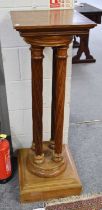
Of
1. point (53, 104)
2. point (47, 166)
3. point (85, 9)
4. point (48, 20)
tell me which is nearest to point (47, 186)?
point (47, 166)

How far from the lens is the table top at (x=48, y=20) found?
99 centimetres

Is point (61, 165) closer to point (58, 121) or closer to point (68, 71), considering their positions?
point (58, 121)

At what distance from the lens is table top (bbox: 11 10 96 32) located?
987 mm

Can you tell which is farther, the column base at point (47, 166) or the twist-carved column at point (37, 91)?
the column base at point (47, 166)

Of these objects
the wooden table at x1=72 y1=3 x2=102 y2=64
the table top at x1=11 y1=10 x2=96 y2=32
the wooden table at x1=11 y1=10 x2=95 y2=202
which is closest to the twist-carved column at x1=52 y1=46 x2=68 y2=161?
the wooden table at x1=11 y1=10 x2=95 y2=202

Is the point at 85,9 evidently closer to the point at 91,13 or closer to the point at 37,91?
the point at 91,13

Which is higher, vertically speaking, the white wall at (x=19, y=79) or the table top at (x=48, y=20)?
the table top at (x=48, y=20)

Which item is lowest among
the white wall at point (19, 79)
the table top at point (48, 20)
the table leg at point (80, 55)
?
the table leg at point (80, 55)

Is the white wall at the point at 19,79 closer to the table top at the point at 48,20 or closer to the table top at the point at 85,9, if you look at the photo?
the table top at the point at 48,20

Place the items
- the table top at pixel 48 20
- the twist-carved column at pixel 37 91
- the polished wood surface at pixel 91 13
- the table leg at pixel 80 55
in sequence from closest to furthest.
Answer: the table top at pixel 48 20 < the twist-carved column at pixel 37 91 < the polished wood surface at pixel 91 13 < the table leg at pixel 80 55

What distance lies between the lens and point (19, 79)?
144cm

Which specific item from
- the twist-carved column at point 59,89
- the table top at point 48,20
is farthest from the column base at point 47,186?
the table top at point 48,20

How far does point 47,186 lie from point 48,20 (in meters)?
0.89

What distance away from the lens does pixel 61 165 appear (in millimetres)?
1487
